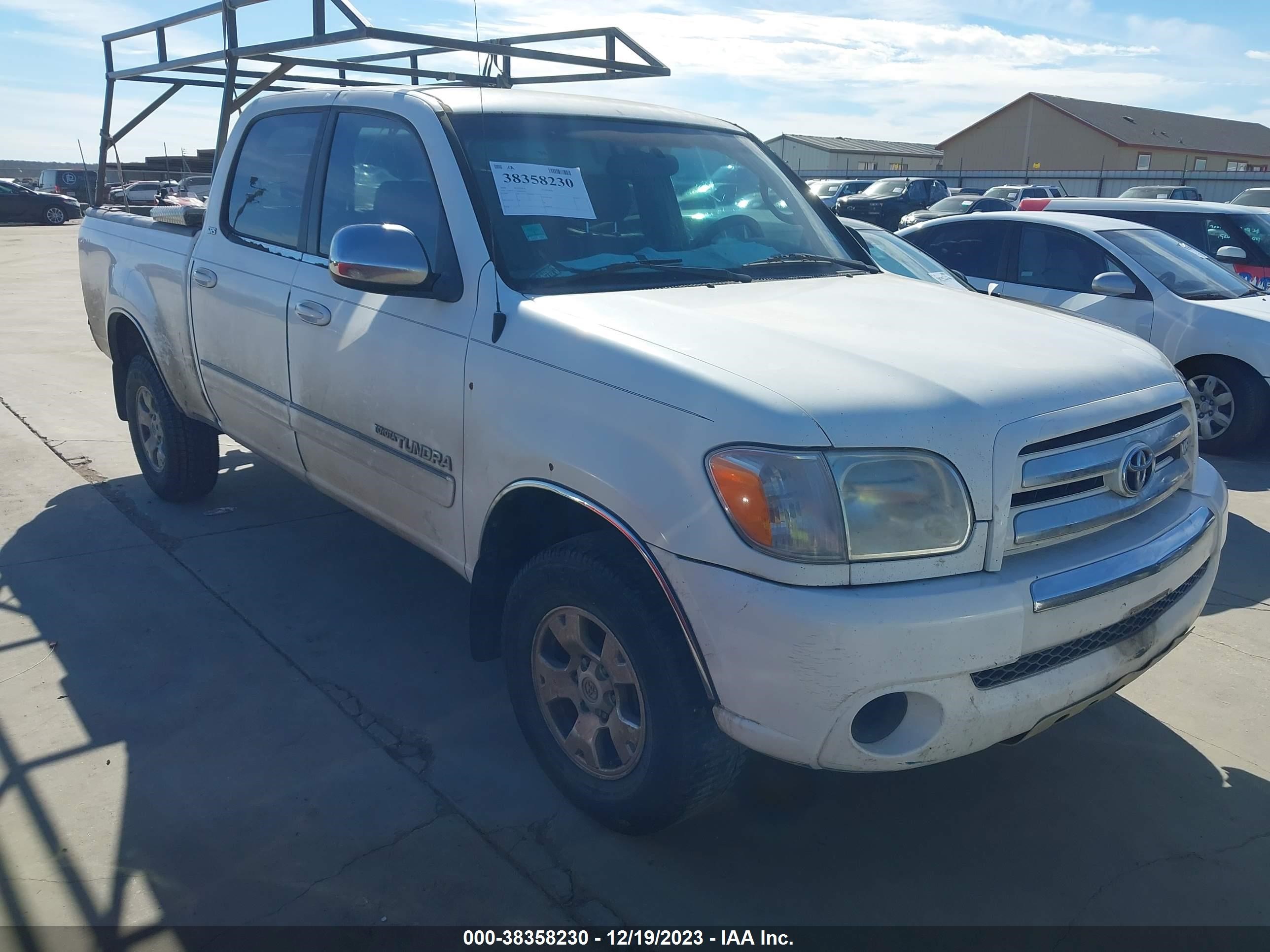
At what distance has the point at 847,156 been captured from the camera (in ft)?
208

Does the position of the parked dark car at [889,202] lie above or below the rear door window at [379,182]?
above

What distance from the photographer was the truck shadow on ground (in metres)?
2.59

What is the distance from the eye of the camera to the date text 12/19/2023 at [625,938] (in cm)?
246

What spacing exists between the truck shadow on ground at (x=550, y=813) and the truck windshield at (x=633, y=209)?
1.56 metres

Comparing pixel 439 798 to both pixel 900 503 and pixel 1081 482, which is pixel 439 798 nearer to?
pixel 900 503

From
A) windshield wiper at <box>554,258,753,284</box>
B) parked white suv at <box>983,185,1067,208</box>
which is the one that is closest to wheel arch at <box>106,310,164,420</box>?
windshield wiper at <box>554,258,753,284</box>

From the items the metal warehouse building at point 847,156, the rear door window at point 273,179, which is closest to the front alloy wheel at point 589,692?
the rear door window at point 273,179

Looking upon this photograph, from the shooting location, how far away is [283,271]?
3898 millimetres

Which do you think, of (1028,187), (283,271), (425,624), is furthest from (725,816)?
(1028,187)

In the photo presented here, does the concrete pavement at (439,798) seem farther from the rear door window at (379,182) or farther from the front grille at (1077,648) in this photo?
the rear door window at (379,182)

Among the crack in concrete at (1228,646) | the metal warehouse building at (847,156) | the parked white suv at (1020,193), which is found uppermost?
the metal warehouse building at (847,156)

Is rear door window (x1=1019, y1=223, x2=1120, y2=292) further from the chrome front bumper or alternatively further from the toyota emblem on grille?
the toyota emblem on grille

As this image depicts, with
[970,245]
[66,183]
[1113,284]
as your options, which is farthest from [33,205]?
[1113,284]

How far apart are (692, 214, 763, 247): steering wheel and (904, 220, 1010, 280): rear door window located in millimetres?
4974
